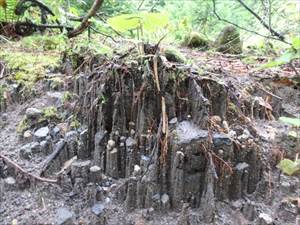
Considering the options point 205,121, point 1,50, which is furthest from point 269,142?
point 1,50

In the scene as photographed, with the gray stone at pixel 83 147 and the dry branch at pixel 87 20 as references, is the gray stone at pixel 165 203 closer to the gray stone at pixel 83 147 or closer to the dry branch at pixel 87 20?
the gray stone at pixel 83 147

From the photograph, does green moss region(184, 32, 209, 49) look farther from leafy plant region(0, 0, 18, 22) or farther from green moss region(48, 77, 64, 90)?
leafy plant region(0, 0, 18, 22)

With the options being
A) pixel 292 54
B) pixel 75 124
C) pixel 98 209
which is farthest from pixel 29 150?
pixel 292 54

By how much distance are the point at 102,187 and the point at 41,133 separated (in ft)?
1.71

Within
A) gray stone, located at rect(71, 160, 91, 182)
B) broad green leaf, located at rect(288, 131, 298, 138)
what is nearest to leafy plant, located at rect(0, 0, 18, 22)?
gray stone, located at rect(71, 160, 91, 182)

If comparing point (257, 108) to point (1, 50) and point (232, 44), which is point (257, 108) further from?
point (1, 50)

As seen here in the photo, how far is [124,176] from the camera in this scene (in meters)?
1.66

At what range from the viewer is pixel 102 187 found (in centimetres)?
161

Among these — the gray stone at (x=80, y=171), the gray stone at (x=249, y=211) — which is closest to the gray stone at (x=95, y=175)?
the gray stone at (x=80, y=171)

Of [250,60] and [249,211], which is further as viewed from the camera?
[250,60]

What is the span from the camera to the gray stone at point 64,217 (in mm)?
1453

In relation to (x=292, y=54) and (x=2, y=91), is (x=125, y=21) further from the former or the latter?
(x=2, y=91)

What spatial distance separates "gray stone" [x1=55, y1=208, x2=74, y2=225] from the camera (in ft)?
4.77

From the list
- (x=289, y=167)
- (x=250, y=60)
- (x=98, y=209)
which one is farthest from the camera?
(x=250, y=60)
